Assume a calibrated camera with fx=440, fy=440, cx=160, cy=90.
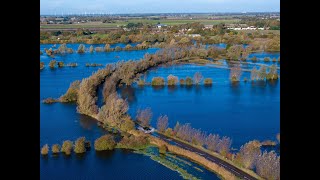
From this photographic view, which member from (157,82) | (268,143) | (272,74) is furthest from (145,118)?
(272,74)

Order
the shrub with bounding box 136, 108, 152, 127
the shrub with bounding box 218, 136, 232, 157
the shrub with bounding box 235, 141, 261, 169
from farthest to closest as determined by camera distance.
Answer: the shrub with bounding box 136, 108, 152, 127 → the shrub with bounding box 218, 136, 232, 157 → the shrub with bounding box 235, 141, 261, 169

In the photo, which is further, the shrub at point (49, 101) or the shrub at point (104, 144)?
the shrub at point (49, 101)

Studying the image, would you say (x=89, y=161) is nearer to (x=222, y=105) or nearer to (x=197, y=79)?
(x=222, y=105)

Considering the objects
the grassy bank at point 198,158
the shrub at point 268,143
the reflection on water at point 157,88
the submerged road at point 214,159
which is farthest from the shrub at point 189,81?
the shrub at point 268,143

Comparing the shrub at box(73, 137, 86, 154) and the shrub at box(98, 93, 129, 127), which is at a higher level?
the shrub at box(98, 93, 129, 127)

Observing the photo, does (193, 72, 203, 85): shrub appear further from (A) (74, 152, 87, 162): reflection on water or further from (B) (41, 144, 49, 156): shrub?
(B) (41, 144, 49, 156): shrub

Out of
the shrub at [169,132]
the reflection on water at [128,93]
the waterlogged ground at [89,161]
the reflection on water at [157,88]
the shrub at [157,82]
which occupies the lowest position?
the waterlogged ground at [89,161]

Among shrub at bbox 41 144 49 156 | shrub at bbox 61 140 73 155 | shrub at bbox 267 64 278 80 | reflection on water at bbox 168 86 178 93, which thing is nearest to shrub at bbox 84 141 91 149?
shrub at bbox 61 140 73 155

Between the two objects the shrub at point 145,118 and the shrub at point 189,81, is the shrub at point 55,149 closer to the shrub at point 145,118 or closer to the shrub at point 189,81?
the shrub at point 145,118

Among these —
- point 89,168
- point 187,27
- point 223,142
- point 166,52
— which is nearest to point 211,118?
point 223,142

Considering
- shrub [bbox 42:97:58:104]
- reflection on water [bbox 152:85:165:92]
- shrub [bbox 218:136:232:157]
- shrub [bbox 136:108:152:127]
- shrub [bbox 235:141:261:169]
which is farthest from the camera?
reflection on water [bbox 152:85:165:92]
